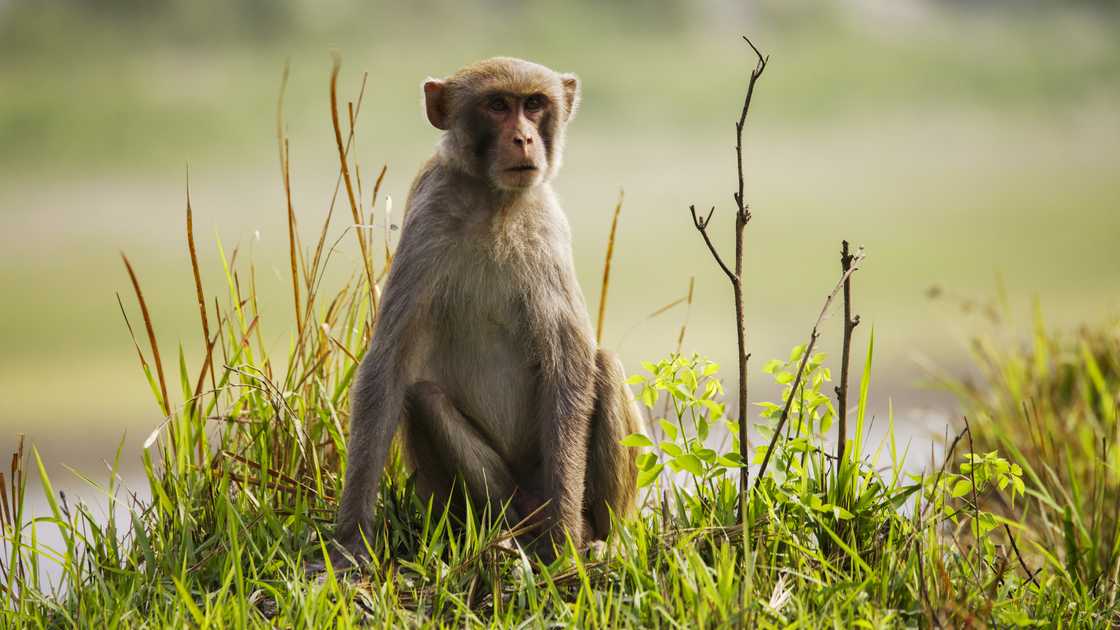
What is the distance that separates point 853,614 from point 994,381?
4636mm

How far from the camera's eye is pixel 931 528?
453 centimetres

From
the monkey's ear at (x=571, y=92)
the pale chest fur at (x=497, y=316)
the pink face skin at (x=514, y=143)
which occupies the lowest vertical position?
the pale chest fur at (x=497, y=316)

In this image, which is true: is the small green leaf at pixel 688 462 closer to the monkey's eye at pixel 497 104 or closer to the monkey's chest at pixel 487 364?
the monkey's chest at pixel 487 364

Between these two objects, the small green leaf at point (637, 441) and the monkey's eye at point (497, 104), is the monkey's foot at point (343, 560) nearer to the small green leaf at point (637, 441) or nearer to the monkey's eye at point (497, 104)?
the small green leaf at point (637, 441)

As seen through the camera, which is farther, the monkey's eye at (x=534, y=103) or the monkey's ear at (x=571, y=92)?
the monkey's ear at (x=571, y=92)

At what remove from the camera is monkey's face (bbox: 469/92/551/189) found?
468 cm

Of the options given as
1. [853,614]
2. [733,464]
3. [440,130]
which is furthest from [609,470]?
[440,130]

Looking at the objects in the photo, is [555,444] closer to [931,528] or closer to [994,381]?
[931,528]

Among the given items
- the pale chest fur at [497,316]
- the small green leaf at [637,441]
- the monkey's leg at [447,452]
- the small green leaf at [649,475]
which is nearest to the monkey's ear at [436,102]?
the pale chest fur at [497,316]

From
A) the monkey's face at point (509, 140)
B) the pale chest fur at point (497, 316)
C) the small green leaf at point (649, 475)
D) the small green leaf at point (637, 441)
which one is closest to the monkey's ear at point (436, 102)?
the monkey's face at point (509, 140)

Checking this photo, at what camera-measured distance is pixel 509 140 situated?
4.68 meters

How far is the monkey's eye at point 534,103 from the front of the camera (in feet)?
15.9

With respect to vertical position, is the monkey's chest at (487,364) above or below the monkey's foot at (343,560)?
above

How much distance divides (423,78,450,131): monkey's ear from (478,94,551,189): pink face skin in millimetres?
229
